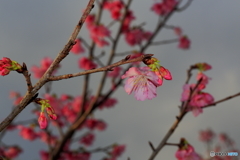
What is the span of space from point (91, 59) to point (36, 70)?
1.99 m

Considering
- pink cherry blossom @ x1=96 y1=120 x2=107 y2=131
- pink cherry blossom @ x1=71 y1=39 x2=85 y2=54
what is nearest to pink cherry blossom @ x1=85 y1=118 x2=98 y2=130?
pink cherry blossom @ x1=96 y1=120 x2=107 y2=131

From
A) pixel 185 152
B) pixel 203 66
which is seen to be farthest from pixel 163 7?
pixel 185 152

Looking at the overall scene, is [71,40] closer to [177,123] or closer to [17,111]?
[17,111]

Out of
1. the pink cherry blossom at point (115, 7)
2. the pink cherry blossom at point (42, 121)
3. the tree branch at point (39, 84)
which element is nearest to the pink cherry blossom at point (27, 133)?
the pink cherry blossom at point (115, 7)

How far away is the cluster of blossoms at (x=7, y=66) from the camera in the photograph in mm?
1667

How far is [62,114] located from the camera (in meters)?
9.41

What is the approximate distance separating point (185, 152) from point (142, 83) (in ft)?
4.69

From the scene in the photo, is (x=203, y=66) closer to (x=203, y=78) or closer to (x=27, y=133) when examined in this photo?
(x=203, y=78)

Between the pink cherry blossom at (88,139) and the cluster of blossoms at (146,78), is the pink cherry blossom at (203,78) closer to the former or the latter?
the cluster of blossoms at (146,78)

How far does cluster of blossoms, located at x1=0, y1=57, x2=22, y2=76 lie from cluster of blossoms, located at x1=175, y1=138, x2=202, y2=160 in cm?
194

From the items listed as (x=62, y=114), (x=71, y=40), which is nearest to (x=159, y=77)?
(x=71, y=40)

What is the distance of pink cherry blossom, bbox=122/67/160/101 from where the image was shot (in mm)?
1806

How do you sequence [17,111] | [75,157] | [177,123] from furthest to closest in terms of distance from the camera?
[75,157]
[177,123]
[17,111]

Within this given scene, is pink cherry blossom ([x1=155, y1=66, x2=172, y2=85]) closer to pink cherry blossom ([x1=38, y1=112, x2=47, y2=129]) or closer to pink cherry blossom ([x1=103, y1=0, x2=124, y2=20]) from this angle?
pink cherry blossom ([x1=38, y1=112, x2=47, y2=129])
